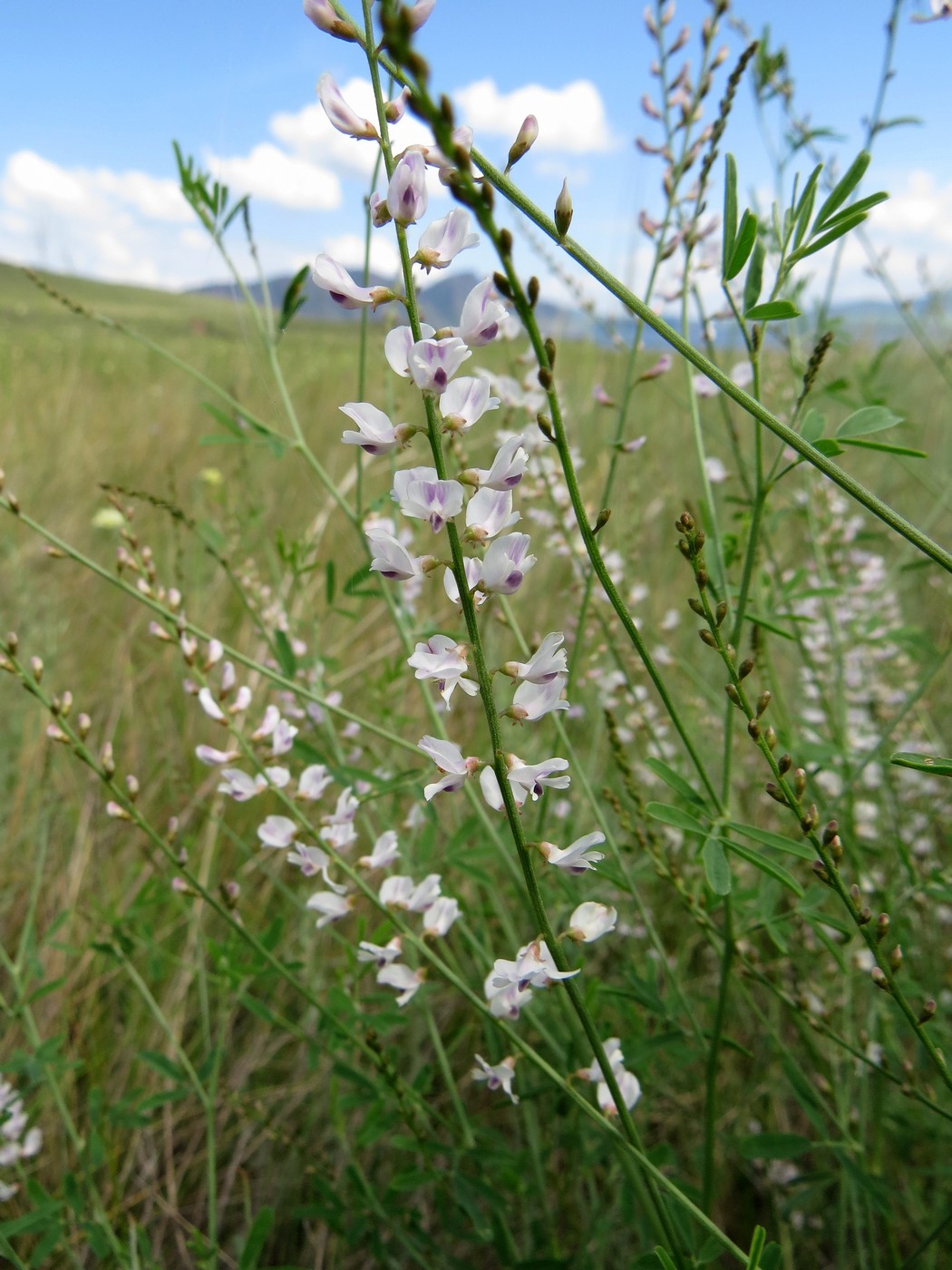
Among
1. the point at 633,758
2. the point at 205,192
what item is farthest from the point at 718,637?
the point at 633,758

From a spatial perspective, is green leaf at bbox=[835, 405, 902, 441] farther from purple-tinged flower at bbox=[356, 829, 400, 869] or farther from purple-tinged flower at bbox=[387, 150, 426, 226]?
purple-tinged flower at bbox=[356, 829, 400, 869]

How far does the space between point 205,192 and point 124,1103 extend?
4.42 feet

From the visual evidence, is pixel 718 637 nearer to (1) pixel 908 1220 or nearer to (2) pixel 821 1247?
(1) pixel 908 1220

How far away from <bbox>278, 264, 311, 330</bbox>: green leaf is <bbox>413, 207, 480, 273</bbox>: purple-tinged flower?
0.60 m

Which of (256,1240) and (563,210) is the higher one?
(563,210)

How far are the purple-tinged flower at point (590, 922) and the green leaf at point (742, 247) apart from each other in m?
0.55

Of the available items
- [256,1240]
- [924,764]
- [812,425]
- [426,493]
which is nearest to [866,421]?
[812,425]

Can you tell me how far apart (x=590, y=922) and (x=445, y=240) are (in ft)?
1.91

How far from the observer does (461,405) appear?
2.19 ft

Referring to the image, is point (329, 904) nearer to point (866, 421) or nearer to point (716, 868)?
point (716, 868)

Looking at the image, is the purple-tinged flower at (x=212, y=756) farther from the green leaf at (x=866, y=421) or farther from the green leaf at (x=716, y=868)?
the green leaf at (x=866, y=421)

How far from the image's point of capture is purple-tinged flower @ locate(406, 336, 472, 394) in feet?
2.01

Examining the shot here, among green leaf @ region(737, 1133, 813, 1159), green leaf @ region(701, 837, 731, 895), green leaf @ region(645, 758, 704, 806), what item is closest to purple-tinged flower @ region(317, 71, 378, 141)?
green leaf @ region(645, 758, 704, 806)

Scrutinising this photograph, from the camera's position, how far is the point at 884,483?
380 cm
